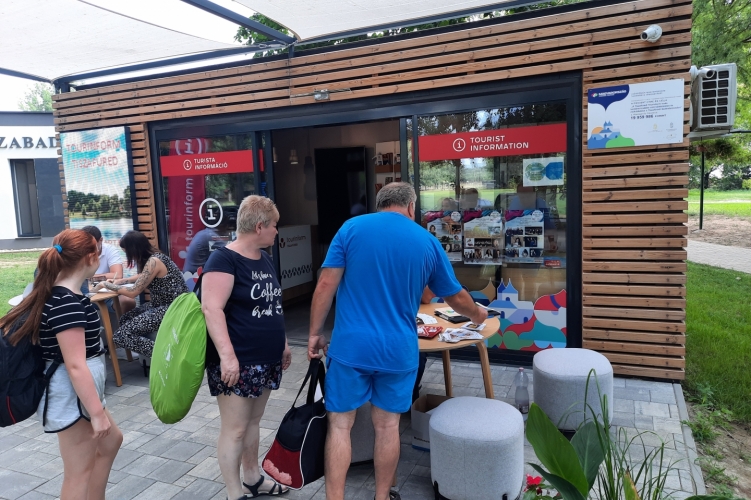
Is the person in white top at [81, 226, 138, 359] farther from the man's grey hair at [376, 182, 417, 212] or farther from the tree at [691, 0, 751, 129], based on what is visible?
the tree at [691, 0, 751, 129]

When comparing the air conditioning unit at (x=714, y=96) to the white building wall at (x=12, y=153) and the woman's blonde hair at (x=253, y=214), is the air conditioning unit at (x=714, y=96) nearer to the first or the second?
the woman's blonde hair at (x=253, y=214)

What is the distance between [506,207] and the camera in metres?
5.18

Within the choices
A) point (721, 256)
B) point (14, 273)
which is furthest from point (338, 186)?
point (721, 256)

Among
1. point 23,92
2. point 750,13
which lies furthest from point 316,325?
point 23,92

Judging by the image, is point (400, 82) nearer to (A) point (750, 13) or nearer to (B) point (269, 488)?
(B) point (269, 488)

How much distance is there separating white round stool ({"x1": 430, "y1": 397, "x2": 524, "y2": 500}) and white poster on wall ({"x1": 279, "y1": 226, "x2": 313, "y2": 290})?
510 centimetres

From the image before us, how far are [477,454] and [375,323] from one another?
872 millimetres

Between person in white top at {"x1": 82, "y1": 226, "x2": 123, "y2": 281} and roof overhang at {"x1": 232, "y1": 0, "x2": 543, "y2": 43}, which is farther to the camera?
person in white top at {"x1": 82, "y1": 226, "x2": 123, "y2": 281}

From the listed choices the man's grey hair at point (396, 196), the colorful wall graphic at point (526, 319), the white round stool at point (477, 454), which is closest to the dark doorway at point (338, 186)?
the colorful wall graphic at point (526, 319)

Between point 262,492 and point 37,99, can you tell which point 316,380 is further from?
point 37,99

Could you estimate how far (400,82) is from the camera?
5.34 metres

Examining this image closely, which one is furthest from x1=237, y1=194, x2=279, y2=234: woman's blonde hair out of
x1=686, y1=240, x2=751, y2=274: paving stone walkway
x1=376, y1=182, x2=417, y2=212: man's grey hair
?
x1=686, y1=240, x2=751, y2=274: paving stone walkway

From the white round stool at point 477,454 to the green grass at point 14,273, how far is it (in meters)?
8.66

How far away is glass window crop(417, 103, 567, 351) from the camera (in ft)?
16.1
